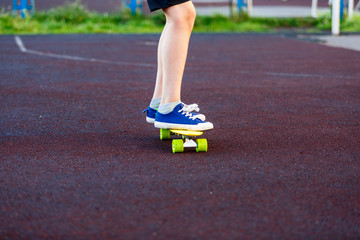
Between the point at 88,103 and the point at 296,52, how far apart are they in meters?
6.20

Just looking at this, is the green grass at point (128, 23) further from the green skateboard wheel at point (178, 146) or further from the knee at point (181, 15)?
the green skateboard wheel at point (178, 146)

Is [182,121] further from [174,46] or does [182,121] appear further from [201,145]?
[174,46]

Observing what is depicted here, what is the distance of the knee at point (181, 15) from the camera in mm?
3873

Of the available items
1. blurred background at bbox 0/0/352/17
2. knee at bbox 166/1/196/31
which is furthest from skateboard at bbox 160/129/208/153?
blurred background at bbox 0/0/352/17

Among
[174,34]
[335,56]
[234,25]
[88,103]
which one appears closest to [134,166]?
[174,34]

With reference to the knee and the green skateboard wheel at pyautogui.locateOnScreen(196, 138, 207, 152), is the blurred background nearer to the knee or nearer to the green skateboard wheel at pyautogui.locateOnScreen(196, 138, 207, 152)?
the knee

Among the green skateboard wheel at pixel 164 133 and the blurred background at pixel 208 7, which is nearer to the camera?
the green skateboard wheel at pixel 164 133

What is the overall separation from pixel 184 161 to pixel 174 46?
0.81 meters

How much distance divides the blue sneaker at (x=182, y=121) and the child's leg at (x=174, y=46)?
Answer: 0.29 ft

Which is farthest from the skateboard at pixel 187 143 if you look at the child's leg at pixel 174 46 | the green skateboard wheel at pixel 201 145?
the child's leg at pixel 174 46

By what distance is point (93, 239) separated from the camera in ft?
8.09

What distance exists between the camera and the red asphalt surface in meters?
2.64

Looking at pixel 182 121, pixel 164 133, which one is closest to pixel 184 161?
pixel 182 121

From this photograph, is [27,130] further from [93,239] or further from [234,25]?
[234,25]
